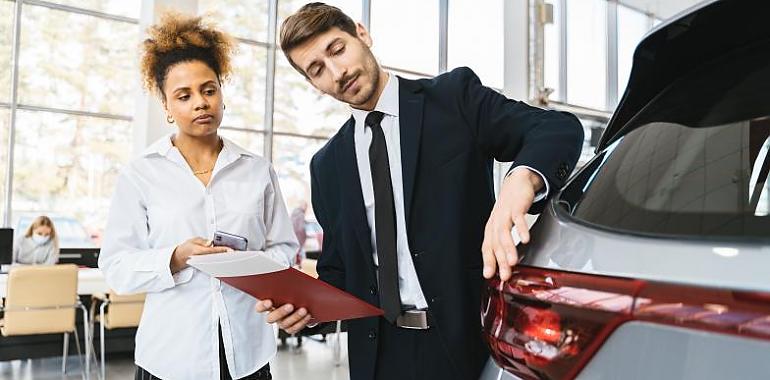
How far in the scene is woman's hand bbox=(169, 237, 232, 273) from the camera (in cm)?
146

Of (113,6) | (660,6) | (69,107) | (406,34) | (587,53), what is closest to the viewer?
(69,107)

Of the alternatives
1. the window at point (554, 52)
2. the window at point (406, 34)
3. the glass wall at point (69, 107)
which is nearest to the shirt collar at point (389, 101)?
the glass wall at point (69, 107)

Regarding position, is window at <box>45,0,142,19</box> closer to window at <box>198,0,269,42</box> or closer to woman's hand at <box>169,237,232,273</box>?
window at <box>198,0,269,42</box>

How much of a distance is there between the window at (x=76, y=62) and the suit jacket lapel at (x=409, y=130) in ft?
21.8

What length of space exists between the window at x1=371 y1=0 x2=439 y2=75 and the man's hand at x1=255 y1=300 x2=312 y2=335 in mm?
8224

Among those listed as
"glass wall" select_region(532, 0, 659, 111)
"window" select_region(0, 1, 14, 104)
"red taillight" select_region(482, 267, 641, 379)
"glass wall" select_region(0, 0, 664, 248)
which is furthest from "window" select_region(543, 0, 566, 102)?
"red taillight" select_region(482, 267, 641, 379)

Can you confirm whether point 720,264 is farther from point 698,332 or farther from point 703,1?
point 703,1

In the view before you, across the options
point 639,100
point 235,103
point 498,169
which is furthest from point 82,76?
point 639,100

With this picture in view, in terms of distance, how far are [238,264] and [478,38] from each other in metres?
10.3

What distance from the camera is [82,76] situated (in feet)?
25.5

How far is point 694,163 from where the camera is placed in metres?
0.72

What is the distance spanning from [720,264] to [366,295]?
0.94 meters

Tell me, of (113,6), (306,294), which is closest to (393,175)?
(306,294)

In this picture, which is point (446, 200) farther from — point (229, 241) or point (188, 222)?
point (188, 222)
